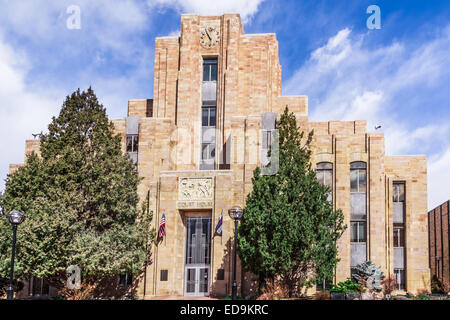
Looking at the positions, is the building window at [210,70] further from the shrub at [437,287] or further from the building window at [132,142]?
the shrub at [437,287]

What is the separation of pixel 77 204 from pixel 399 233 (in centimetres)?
2625

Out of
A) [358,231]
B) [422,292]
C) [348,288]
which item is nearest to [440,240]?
[422,292]

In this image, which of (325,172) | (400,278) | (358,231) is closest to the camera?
(358,231)

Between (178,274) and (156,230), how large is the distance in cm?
342

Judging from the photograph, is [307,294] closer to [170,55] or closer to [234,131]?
[234,131]

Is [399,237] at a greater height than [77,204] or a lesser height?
lesser

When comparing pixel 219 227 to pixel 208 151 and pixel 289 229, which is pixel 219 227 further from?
pixel 208 151

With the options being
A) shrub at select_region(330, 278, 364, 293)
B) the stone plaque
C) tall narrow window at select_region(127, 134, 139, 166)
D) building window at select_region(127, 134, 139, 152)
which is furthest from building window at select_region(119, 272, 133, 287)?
shrub at select_region(330, 278, 364, 293)

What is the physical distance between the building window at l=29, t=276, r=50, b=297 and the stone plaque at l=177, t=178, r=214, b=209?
1158 cm

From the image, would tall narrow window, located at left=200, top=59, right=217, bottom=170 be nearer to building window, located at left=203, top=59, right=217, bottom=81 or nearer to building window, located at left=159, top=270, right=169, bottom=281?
building window, located at left=203, top=59, right=217, bottom=81

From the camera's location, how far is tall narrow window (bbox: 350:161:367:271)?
44.5 meters

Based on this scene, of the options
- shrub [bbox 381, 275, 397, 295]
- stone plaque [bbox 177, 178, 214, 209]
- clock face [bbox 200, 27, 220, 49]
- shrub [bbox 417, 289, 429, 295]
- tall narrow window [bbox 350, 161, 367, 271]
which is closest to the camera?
stone plaque [bbox 177, 178, 214, 209]

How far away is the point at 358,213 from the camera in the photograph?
147ft

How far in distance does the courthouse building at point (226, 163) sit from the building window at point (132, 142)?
0.28 ft
